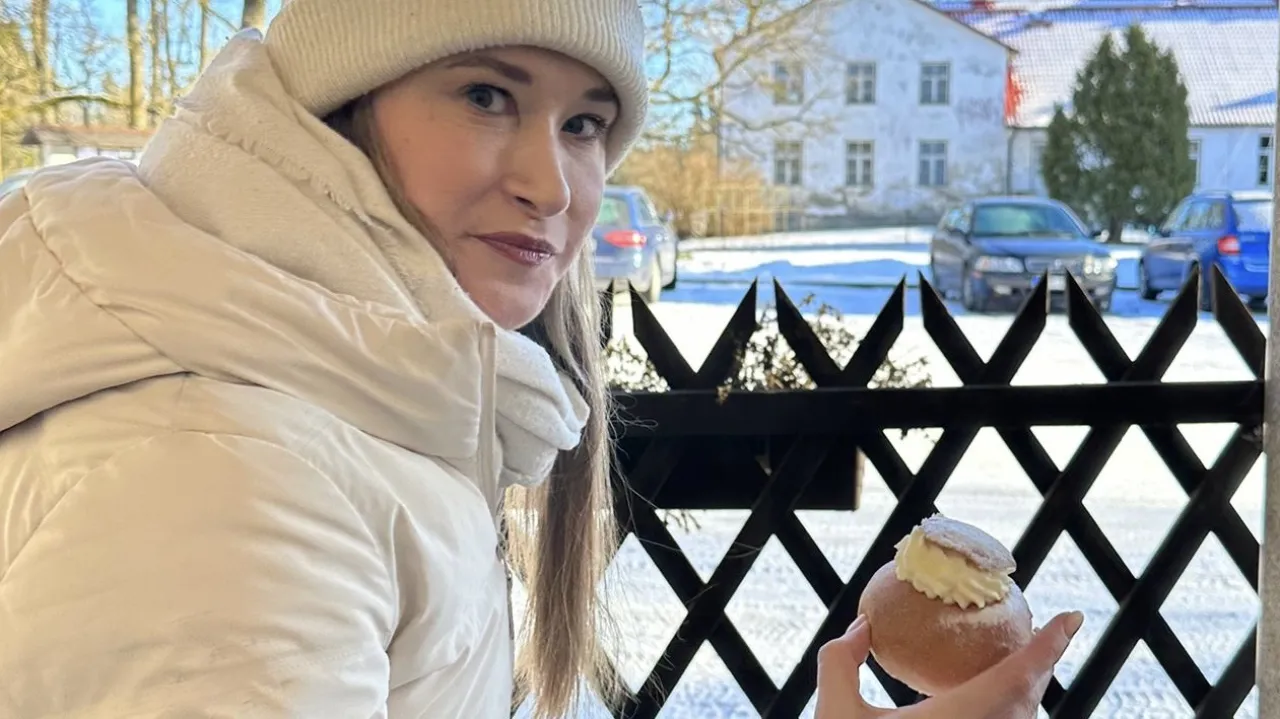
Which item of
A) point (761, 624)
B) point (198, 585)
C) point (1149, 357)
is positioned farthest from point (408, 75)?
point (761, 624)

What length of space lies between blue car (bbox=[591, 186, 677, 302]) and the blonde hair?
1125 millimetres

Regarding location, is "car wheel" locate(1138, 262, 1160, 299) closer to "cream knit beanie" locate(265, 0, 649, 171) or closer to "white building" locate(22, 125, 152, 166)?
"cream knit beanie" locate(265, 0, 649, 171)

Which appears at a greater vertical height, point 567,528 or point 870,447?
point 567,528

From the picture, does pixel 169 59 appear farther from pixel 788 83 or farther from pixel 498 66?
pixel 498 66

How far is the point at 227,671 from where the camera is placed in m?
0.38

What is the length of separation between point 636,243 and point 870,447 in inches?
35.1

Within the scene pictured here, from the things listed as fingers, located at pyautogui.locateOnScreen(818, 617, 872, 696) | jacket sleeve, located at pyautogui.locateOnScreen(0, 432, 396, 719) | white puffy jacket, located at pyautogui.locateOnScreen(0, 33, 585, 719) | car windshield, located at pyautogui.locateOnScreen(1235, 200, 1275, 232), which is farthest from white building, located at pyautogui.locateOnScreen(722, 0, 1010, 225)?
jacket sleeve, located at pyautogui.locateOnScreen(0, 432, 396, 719)

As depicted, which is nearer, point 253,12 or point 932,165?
point 253,12

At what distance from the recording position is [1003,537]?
6.07 ft

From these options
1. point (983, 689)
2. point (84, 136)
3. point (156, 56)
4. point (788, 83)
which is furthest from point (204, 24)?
point (983, 689)

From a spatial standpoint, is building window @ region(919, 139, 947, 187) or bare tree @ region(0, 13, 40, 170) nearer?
bare tree @ region(0, 13, 40, 170)

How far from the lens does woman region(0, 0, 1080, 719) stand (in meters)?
0.38

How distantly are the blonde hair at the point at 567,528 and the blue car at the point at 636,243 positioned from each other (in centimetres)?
112

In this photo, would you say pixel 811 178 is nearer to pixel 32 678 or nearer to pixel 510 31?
pixel 510 31
